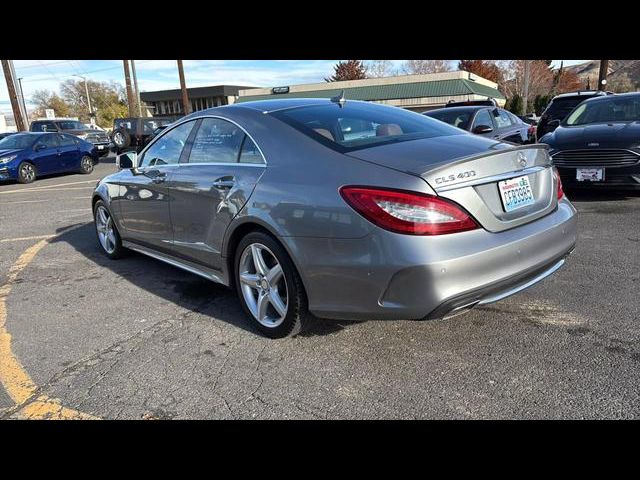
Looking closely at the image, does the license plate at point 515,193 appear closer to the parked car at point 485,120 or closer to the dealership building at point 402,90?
the parked car at point 485,120

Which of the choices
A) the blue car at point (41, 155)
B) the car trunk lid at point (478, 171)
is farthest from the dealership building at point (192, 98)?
the car trunk lid at point (478, 171)

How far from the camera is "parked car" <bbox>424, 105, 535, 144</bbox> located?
8273 millimetres

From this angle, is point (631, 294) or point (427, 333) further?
point (631, 294)

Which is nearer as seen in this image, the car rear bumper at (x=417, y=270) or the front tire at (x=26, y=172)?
the car rear bumper at (x=417, y=270)

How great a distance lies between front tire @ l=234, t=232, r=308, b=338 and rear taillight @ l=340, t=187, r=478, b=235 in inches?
28.4

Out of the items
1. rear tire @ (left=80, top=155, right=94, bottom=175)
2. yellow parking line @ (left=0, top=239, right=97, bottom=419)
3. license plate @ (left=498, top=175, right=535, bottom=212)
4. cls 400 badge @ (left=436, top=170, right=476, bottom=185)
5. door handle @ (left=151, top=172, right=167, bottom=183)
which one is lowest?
yellow parking line @ (left=0, top=239, right=97, bottom=419)

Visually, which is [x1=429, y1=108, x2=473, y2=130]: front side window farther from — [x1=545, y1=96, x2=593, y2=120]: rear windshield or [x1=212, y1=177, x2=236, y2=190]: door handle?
[x1=212, y1=177, x2=236, y2=190]: door handle

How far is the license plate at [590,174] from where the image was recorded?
6.50 meters

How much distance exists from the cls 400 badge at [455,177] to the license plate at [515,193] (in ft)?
0.71

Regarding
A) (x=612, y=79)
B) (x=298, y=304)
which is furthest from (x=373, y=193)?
(x=612, y=79)

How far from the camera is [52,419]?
2541mm

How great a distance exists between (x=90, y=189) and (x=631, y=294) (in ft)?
37.9

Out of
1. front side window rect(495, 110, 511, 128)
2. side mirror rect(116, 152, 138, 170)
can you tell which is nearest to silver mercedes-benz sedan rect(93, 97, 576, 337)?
side mirror rect(116, 152, 138, 170)

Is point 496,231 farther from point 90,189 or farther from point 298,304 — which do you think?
point 90,189
